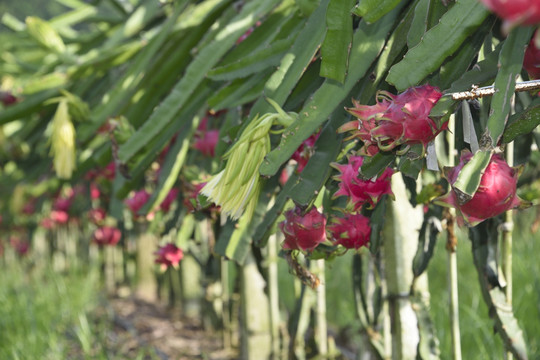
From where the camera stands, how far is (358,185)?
0.72 meters

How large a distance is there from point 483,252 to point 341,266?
2652 millimetres

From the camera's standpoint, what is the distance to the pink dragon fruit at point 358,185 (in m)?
0.72

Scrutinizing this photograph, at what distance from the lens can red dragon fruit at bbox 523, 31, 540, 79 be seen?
2.07 ft

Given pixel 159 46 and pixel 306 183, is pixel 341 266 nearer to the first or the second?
pixel 159 46

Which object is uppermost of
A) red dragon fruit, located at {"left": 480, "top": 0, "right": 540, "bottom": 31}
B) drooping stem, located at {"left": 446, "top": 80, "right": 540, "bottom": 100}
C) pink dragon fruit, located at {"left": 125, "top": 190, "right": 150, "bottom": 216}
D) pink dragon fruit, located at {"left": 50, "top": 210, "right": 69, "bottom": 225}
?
pink dragon fruit, located at {"left": 50, "top": 210, "right": 69, "bottom": 225}

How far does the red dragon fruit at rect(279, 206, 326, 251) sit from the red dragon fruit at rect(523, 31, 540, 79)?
31 centimetres

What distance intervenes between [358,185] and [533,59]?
0.25 m

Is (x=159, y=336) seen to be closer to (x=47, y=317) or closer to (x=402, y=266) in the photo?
(x=47, y=317)

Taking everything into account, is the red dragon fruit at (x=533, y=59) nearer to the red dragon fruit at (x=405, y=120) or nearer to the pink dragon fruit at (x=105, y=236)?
the red dragon fruit at (x=405, y=120)

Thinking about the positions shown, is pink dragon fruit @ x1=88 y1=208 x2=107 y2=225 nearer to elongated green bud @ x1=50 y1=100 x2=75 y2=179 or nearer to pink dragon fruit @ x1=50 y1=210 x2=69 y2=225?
pink dragon fruit @ x1=50 y1=210 x2=69 y2=225

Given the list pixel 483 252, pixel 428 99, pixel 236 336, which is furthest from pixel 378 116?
pixel 236 336

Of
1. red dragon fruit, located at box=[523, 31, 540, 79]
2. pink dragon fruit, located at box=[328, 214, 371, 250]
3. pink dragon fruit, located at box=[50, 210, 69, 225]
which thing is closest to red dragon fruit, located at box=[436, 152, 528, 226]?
red dragon fruit, located at box=[523, 31, 540, 79]

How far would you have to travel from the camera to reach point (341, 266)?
3.60 m

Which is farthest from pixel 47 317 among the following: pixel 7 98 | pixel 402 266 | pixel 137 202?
pixel 402 266
